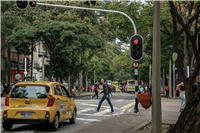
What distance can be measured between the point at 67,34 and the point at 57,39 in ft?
6.35

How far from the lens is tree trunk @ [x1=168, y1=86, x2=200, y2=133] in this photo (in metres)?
5.01

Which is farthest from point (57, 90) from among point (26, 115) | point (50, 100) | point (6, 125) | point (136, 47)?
point (136, 47)

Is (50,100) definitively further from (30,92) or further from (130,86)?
(130,86)

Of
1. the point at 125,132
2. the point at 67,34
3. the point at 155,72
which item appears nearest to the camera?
the point at 155,72

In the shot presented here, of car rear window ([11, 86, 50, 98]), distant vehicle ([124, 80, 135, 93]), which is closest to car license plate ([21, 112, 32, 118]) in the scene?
car rear window ([11, 86, 50, 98])

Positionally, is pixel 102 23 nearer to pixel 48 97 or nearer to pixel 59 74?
pixel 59 74

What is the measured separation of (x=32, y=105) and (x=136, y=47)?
6147 mm

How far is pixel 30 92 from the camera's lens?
10.5 metres

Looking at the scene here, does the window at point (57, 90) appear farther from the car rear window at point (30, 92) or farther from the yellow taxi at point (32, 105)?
the car rear window at point (30, 92)

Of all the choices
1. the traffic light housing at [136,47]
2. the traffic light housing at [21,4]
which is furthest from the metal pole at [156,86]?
the traffic light housing at [21,4]

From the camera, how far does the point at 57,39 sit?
111 ft

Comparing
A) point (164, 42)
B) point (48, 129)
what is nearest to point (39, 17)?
point (164, 42)

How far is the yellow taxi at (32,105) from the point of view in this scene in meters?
10.3

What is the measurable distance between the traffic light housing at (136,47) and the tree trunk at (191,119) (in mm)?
9083
